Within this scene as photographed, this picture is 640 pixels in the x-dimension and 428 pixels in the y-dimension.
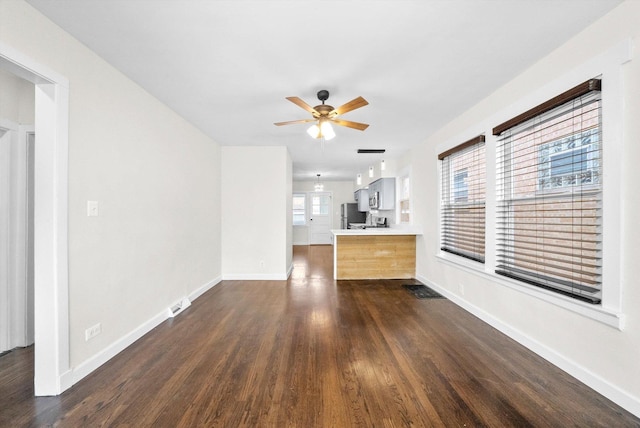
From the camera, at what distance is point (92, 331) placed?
2053 millimetres

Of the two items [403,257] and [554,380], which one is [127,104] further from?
[403,257]

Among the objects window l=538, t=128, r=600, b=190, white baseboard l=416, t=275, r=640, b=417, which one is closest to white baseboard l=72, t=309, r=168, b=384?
white baseboard l=416, t=275, r=640, b=417

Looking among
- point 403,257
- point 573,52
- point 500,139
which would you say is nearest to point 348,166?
point 403,257

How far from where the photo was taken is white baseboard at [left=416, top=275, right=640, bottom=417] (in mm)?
1599

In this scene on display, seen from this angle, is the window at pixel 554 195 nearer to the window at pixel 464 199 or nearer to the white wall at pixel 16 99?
the window at pixel 464 199

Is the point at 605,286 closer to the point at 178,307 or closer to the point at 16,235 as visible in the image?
the point at 178,307

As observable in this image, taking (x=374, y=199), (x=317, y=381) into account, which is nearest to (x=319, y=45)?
(x=317, y=381)

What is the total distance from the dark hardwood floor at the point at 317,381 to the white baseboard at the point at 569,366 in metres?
0.06

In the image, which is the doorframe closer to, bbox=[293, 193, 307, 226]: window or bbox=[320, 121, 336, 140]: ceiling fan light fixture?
bbox=[320, 121, 336, 140]: ceiling fan light fixture

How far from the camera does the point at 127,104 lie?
2.44 m

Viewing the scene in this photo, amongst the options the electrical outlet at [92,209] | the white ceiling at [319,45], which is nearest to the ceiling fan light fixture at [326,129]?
the white ceiling at [319,45]

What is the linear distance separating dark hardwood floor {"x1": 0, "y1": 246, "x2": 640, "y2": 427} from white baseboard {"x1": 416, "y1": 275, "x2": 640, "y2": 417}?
0.18 ft

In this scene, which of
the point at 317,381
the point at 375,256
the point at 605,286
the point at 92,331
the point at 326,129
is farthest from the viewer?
the point at 375,256

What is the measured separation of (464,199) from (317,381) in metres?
2.80
